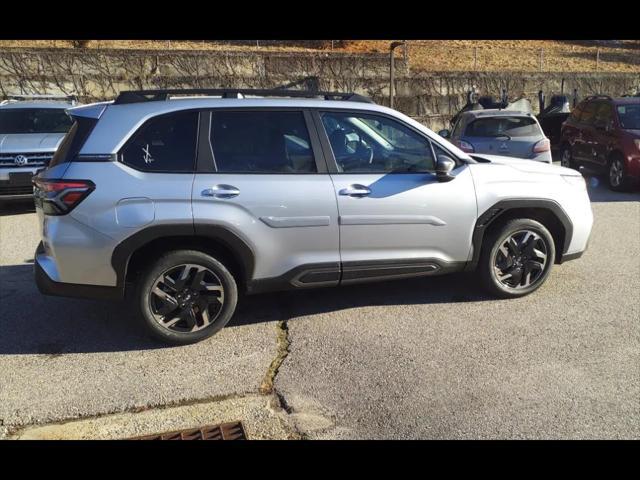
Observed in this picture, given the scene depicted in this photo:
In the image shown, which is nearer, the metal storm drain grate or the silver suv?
the metal storm drain grate

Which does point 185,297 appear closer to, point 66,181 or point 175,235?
point 175,235

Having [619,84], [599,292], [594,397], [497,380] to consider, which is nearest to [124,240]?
[497,380]

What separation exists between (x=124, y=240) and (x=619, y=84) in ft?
75.3

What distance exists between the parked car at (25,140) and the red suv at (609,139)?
387 inches

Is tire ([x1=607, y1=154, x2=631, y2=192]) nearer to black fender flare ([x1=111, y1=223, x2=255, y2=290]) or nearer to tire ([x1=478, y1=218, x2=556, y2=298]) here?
tire ([x1=478, y1=218, x2=556, y2=298])

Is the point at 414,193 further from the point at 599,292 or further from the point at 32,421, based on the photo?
the point at 32,421

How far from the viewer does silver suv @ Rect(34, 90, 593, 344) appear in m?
3.89

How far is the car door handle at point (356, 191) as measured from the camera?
14.0 feet

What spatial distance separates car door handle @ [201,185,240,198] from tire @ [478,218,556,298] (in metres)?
2.25

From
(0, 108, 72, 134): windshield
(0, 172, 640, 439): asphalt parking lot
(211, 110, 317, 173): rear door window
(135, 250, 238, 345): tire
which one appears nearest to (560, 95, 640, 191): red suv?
(0, 172, 640, 439): asphalt parking lot

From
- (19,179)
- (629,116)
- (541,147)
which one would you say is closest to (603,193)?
(629,116)

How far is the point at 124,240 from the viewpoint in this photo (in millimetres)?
3869

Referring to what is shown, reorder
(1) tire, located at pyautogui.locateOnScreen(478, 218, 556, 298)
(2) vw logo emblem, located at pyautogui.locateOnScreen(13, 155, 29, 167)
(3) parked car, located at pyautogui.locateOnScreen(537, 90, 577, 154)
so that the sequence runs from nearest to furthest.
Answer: (1) tire, located at pyautogui.locateOnScreen(478, 218, 556, 298), (2) vw logo emblem, located at pyautogui.locateOnScreen(13, 155, 29, 167), (3) parked car, located at pyautogui.locateOnScreen(537, 90, 577, 154)

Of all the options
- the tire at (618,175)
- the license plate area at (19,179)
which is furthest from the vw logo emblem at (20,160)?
the tire at (618,175)
